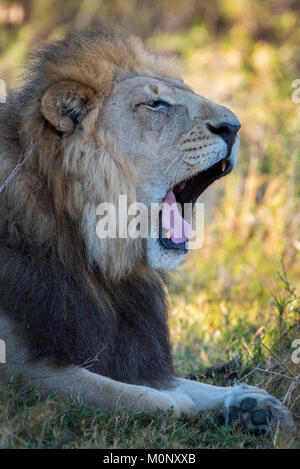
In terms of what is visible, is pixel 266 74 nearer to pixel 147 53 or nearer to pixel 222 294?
pixel 222 294

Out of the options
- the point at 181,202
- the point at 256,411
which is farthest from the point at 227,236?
the point at 256,411

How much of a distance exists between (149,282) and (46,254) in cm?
69

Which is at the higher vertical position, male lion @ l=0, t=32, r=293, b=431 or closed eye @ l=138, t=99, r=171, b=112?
closed eye @ l=138, t=99, r=171, b=112

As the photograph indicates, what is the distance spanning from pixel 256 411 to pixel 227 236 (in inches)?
159

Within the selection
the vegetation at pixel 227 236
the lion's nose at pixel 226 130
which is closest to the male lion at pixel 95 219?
the lion's nose at pixel 226 130

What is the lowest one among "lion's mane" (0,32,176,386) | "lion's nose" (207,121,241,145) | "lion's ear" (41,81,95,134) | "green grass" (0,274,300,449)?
"green grass" (0,274,300,449)

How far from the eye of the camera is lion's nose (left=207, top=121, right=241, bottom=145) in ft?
12.2

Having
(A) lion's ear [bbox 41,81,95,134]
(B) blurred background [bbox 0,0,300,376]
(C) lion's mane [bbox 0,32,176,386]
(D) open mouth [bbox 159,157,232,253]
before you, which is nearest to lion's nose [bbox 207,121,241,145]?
(D) open mouth [bbox 159,157,232,253]

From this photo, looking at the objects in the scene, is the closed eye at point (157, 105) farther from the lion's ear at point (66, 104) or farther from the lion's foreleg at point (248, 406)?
the lion's foreleg at point (248, 406)

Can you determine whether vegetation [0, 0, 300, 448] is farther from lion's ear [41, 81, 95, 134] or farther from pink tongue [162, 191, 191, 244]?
lion's ear [41, 81, 95, 134]

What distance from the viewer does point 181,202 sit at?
402cm

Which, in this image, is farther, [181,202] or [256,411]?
[181,202]

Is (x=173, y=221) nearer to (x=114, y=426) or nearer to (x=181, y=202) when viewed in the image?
(x=181, y=202)

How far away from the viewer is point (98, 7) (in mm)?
12766
